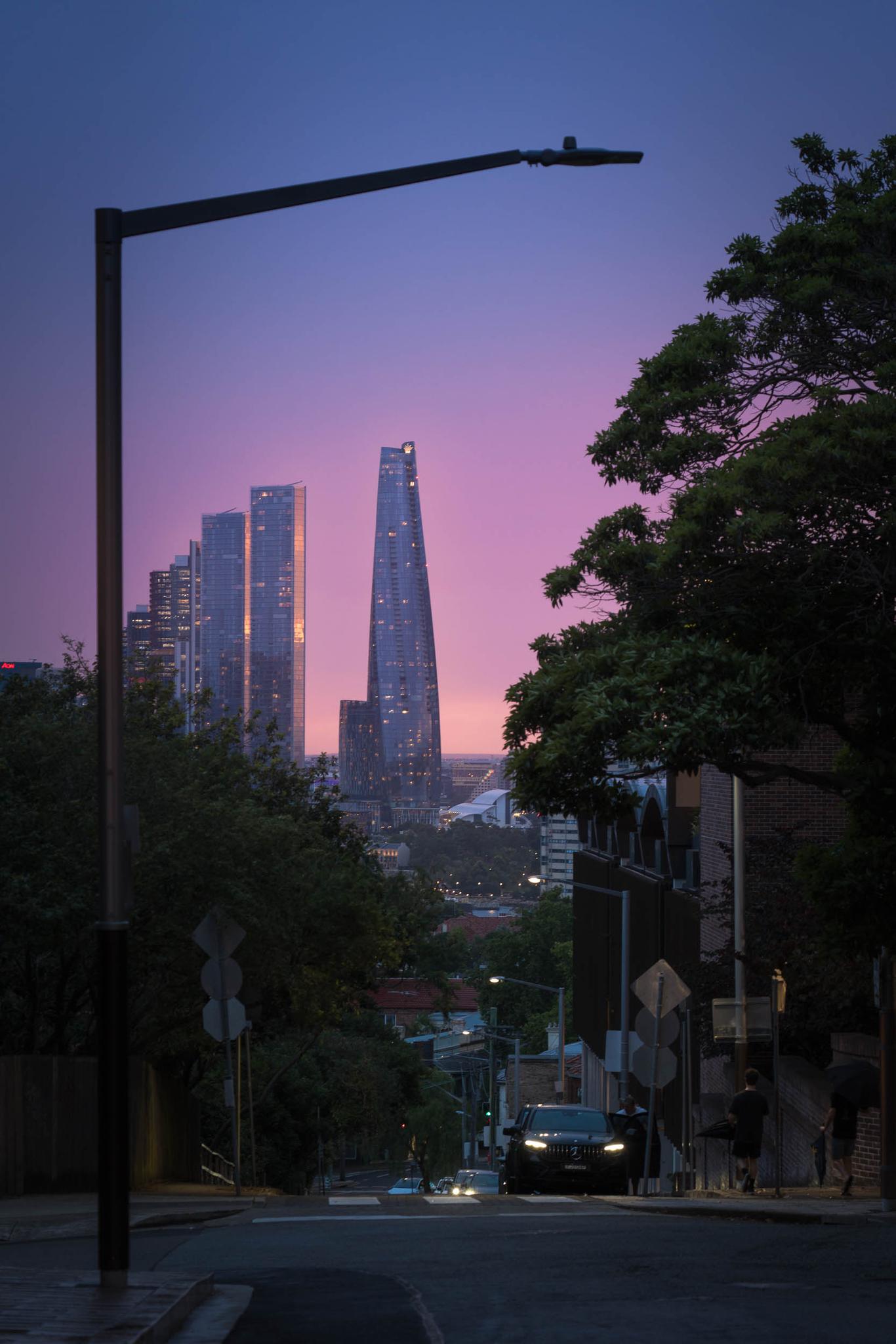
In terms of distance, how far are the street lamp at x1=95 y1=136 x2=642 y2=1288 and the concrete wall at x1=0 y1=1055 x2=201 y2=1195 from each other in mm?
11328

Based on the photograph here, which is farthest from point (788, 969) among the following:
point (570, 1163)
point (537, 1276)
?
point (537, 1276)

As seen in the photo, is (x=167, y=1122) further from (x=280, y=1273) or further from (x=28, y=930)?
(x=280, y=1273)

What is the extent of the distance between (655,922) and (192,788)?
27964 mm

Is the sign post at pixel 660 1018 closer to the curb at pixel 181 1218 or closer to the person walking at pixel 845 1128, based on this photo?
the person walking at pixel 845 1128

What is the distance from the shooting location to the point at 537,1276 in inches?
414

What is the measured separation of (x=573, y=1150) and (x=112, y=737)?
1629cm

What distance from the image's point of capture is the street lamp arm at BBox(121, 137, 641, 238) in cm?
966

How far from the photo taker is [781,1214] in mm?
16688

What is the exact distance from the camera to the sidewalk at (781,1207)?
1652 centimetres

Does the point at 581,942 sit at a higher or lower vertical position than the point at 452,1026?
higher

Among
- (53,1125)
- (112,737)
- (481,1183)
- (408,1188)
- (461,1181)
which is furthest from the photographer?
(408,1188)

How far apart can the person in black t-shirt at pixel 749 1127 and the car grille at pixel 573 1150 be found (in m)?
2.38

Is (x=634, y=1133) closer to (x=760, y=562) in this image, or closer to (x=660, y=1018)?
(x=660, y=1018)

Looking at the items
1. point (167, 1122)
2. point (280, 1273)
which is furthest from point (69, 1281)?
point (167, 1122)
